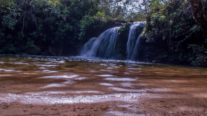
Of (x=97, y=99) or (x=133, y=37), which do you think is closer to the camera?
(x=97, y=99)

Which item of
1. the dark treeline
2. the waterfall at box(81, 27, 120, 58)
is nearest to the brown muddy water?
the waterfall at box(81, 27, 120, 58)

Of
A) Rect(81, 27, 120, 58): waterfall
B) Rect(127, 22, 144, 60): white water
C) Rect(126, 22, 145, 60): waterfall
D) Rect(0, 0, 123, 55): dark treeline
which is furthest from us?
Rect(0, 0, 123, 55): dark treeline

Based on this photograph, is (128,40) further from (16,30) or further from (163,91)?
(163,91)

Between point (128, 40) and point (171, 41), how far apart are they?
3777 millimetres

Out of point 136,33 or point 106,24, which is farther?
point 106,24

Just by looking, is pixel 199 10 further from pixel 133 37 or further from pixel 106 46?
pixel 106 46

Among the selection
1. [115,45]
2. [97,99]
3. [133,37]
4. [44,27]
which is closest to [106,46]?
[115,45]

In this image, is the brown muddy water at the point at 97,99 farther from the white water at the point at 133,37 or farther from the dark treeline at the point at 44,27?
the dark treeline at the point at 44,27

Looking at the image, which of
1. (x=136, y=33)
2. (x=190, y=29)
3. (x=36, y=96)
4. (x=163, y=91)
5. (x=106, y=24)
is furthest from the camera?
(x=106, y=24)

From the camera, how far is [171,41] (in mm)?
17156

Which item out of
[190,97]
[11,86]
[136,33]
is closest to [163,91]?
[190,97]

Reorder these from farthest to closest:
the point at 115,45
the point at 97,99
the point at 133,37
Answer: the point at 115,45
the point at 133,37
the point at 97,99

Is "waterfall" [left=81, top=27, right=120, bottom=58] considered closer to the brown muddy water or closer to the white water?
the white water

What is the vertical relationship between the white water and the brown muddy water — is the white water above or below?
above
